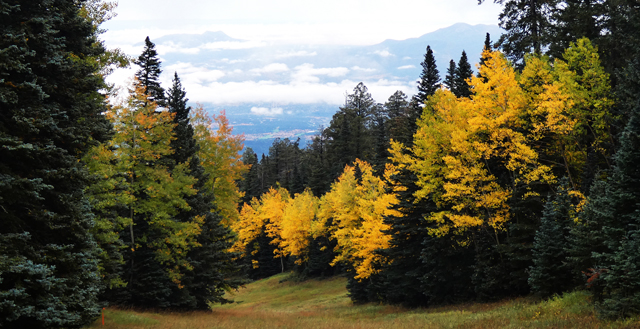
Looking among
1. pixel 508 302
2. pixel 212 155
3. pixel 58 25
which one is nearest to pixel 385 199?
pixel 508 302

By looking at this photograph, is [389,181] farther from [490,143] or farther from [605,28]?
[605,28]

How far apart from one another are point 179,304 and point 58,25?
64.6ft

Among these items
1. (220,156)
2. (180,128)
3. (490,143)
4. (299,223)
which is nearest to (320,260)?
(299,223)

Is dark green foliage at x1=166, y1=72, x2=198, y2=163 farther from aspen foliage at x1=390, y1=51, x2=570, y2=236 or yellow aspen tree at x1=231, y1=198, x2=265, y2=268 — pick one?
yellow aspen tree at x1=231, y1=198, x2=265, y2=268

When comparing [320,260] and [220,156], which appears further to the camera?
[320,260]

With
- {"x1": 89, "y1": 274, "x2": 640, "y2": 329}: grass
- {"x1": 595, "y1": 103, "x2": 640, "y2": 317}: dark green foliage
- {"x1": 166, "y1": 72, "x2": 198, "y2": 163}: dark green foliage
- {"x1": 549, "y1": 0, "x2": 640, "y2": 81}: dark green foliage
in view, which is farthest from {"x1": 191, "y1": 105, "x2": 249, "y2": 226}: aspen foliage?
{"x1": 595, "y1": 103, "x2": 640, "y2": 317}: dark green foliage

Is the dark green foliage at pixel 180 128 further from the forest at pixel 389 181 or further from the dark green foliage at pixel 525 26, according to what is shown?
the dark green foliage at pixel 525 26

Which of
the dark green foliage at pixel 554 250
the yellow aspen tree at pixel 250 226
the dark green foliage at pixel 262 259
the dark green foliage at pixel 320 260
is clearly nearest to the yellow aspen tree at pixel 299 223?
the dark green foliage at pixel 320 260

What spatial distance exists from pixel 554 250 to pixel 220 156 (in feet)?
86.4

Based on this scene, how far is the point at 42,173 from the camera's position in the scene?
35.1 feet

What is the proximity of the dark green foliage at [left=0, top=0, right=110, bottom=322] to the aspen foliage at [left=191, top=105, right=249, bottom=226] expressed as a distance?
2399 cm

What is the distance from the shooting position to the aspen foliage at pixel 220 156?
36.8 m

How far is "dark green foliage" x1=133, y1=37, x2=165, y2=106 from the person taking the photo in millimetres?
29922

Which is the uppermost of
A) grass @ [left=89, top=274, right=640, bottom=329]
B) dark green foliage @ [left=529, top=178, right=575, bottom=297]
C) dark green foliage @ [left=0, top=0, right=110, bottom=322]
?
dark green foliage @ [left=0, top=0, right=110, bottom=322]
